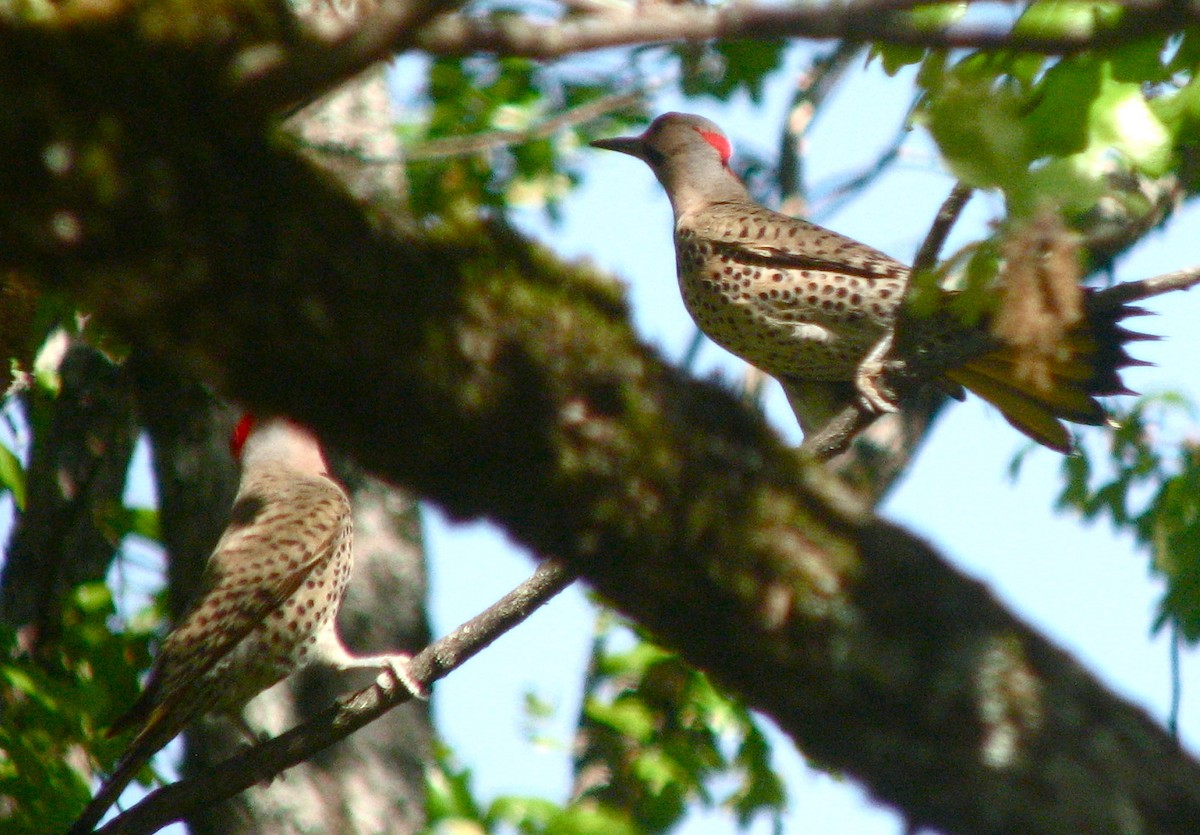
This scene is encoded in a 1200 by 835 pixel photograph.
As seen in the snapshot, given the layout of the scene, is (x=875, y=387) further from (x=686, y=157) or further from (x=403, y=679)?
(x=686, y=157)

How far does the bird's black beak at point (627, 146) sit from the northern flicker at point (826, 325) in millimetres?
900

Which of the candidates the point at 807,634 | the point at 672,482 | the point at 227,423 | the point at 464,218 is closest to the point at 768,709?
the point at 807,634

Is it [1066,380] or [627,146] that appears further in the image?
[627,146]

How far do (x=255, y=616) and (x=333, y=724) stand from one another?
128 cm

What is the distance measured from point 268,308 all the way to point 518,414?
1.25ft

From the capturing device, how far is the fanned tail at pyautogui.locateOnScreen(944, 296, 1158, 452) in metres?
4.39

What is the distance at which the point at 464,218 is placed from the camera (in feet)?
6.76

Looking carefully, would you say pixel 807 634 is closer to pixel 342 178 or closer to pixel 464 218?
pixel 464 218

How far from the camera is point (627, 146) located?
7082 millimetres

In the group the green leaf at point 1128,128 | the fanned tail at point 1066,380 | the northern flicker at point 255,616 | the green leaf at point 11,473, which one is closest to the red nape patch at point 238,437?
the northern flicker at point 255,616

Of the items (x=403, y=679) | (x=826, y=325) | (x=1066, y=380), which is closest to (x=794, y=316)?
(x=826, y=325)

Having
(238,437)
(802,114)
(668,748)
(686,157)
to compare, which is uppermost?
(802,114)

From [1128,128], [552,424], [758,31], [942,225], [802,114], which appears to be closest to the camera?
[758,31]

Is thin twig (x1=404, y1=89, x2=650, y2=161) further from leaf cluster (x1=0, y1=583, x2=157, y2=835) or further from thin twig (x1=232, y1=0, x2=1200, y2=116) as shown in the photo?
thin twig (x1=232, y1=0, x2=1200, y2=116)
